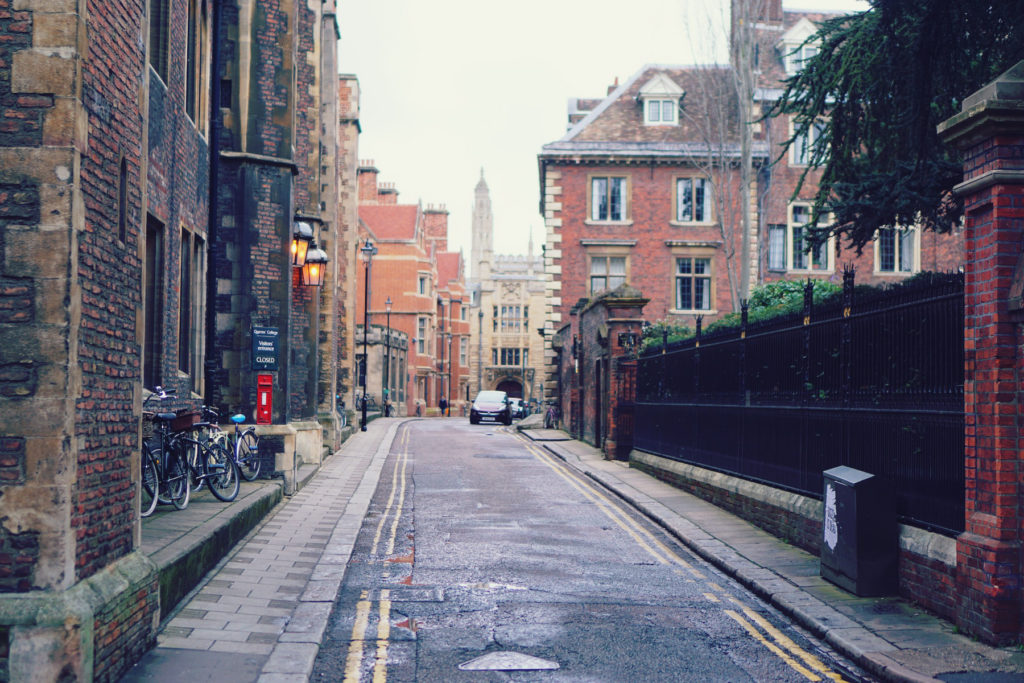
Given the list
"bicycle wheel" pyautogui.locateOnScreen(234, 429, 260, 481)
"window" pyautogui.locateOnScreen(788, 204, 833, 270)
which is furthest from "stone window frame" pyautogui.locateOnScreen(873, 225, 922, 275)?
"bicycle wheel" pyautogui.locateOnScreen(234, 429, 260, 481)

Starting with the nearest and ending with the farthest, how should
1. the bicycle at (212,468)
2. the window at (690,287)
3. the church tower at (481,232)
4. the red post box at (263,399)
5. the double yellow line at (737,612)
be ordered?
1. the double yellow line at (737,612)
2. the bicycle at (212,468)
3. the red post box at (263,399)
4. the window at (690,287)
5. the church tower at (481,232)

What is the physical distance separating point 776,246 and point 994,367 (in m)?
32.8

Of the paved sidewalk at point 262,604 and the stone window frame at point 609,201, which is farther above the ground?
the stone window frame at point 609,201

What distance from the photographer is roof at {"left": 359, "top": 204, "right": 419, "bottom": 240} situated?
73.8 m

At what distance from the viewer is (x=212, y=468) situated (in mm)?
12133

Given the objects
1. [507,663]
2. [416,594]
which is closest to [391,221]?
[416,594]

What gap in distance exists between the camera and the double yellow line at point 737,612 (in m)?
6.46

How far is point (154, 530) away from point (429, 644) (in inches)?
134

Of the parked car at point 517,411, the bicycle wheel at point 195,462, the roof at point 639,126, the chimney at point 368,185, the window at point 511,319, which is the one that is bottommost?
the parked car at point 517,411

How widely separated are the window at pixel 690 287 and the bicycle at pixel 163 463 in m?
29.1

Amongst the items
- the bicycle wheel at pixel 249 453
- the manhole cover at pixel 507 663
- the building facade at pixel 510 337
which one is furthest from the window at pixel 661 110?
the building facade at pixel 510 337

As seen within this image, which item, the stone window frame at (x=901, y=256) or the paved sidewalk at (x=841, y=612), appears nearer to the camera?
the paved sidewalk at (x=841, y=612)

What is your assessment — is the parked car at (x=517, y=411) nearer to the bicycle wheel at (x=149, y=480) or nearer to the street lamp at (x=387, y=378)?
the street lamp at (x=387, y=378)

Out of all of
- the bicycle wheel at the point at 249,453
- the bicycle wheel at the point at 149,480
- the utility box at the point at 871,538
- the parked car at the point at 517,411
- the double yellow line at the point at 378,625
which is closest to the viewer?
the double yellow line at the point at 378,625
